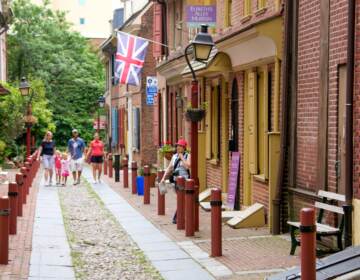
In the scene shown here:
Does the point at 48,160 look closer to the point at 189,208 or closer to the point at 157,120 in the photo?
the point at 157,120

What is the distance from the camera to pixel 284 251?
10.4m

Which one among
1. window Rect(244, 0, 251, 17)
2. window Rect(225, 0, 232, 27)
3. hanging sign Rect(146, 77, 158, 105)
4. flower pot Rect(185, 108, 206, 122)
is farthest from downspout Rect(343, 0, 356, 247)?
hanging sign Rect(146, 77, 158, 105)

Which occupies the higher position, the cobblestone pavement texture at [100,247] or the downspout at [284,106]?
the downspout at [284,106]

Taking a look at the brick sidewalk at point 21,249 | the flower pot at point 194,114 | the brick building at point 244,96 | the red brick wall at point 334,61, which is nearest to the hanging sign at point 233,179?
the brick building at point 244,96

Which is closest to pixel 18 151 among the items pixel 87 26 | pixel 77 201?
pixel 77 201

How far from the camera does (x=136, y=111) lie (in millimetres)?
31875

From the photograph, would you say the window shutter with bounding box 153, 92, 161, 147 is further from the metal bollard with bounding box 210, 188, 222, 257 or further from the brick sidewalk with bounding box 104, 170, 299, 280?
the metal bollard with bounding box 210, 188, 222, 257

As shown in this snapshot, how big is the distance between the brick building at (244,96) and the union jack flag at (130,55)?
958 mm

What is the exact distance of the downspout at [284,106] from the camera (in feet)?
38.9

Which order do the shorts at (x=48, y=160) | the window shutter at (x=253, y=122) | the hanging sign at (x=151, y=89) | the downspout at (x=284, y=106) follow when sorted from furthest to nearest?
the hanging sign at (x=151, y=89)
the shorts at (x=48, y=160)
the window shutter at (x=253, y=122)
the downspout at (x=284, y=106)

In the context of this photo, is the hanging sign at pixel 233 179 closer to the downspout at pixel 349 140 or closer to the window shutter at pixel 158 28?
the downspout at pixel 349 140

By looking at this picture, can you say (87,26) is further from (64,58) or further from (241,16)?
(241,16)

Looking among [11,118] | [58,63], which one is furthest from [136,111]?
[58,63]

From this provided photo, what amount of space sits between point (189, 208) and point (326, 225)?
232 centimetres
